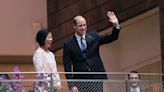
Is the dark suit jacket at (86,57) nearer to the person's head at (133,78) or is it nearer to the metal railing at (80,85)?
the metal railing at (80,85)

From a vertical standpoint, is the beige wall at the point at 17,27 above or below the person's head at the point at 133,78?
above

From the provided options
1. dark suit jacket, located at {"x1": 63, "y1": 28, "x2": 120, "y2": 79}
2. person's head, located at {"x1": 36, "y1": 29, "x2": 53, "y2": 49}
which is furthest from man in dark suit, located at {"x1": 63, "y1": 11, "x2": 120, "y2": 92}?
person's head, located at {"x1": 36, "y1": 29, "x2": 53, "y2": 49}

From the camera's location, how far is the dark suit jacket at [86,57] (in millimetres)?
8484

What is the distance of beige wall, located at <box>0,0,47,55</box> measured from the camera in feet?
60.6

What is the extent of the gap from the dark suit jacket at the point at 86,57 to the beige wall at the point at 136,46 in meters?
8.55

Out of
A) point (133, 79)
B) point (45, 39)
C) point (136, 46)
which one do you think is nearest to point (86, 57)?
point (45, 39)

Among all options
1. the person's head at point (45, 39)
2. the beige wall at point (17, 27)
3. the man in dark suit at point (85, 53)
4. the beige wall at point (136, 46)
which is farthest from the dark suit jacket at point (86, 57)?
the beige wall at point (17, 27)

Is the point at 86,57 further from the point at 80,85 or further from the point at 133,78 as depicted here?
the point at 133,78

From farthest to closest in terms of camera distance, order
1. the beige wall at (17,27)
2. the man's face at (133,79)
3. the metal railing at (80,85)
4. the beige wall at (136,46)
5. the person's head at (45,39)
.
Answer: the beige wall at (17,27), the beige wall at (136,46), the man's face at (133,79), the person's head at (45,39), the metal railing at (80,85)

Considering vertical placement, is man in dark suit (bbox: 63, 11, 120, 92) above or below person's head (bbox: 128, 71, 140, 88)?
above

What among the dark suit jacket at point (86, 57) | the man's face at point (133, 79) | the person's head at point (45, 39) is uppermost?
the person's head at point (45, 39)

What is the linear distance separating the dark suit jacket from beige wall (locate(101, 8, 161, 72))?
8548mm

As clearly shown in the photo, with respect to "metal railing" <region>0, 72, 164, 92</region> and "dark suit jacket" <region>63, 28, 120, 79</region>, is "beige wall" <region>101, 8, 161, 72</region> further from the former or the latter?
"dark suit jacket" <region>63, 28, 120, 79</region>

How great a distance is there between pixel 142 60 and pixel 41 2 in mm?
3768
